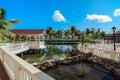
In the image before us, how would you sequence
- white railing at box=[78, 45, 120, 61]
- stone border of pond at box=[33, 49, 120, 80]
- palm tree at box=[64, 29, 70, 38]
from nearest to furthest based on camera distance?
stone border of pond at box=[33, 49, 120, 80] < white railing at box=[78, 45, 120, 61] < palm tree at box=[64, 29, 70, 38]

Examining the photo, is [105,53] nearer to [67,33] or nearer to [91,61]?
[91,61]

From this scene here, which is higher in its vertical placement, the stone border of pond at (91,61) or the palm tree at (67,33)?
the palm tree at (67,33)

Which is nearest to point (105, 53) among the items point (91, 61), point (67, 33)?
point (91, 61)

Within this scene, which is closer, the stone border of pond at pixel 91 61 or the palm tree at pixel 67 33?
the stone border of pond at pixel 91 61

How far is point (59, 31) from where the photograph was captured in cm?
6444

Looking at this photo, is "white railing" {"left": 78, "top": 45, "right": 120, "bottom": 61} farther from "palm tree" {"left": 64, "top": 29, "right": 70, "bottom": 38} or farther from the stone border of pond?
"palm tree" {"left": 64, "top": 29, "right": 70, "bottom": 38}

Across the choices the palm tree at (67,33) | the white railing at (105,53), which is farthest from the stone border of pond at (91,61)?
the palm tree at (67,33)

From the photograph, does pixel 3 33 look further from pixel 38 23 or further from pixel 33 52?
pixel 38 23

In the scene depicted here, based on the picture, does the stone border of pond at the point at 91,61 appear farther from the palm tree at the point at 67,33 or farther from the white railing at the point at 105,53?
the palm tree at the point at 67,33

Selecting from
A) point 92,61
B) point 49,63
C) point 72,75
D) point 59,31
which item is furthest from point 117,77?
point 59,31

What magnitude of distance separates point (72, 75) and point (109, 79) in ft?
7.64

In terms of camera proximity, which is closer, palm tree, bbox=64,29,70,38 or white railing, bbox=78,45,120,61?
white railing, bbox=78,45,120,61

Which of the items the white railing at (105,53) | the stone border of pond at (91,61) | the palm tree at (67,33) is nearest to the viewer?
the stone border of pond at (91,61)

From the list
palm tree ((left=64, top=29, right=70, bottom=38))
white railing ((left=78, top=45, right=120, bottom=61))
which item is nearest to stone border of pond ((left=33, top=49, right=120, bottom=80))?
white railing ((left=78, top=45, right=120, bottom=61))
